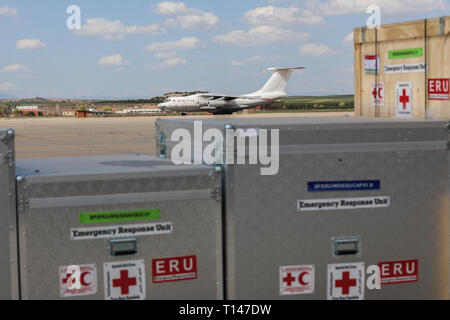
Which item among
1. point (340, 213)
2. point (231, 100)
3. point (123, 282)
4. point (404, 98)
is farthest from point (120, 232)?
point (231, 100)

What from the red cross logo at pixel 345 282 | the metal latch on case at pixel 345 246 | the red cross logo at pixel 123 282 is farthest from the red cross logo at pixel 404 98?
the red cross logo at pixel 123 282

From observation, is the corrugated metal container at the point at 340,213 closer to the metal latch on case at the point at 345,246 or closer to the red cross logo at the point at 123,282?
the metal latch on case at the point at 345,246

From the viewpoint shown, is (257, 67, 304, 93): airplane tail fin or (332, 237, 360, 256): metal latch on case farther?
(257, 67, 304, 93): airplane tail fin

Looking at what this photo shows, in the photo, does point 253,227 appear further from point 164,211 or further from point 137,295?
point 137,295

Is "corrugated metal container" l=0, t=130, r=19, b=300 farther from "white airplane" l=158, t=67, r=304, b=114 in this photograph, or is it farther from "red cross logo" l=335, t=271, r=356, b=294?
"white airplane" l=158, t=67, r=304, b=114

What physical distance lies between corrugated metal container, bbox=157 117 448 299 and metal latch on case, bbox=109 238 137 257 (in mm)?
620

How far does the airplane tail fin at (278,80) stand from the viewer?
81.3 m

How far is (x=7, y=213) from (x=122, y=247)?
2.42 ft

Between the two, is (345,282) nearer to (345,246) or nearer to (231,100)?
(345,246)

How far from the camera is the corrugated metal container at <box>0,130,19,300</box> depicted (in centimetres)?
375

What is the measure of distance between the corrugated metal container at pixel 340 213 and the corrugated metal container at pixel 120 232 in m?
0.20

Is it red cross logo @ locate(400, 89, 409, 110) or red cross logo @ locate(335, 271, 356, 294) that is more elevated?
red cross logo @ locate(400, 89, 409, 110)

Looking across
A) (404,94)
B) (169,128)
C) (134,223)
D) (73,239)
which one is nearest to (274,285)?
(134,223)

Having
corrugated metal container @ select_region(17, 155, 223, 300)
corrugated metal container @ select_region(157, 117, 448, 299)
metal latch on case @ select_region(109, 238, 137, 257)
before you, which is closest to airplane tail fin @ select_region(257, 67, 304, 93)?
corrugated metal container @ select_region(157, 117, 448, 299)
